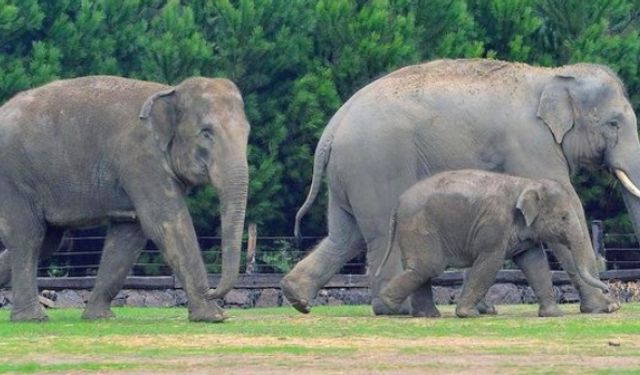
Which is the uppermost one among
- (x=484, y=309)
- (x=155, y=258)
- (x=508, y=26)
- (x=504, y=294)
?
(x=484, y=309)

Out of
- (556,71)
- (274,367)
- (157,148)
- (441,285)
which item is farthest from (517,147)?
(274,367)

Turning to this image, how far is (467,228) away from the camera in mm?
24094

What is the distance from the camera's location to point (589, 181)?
35188 millimetres

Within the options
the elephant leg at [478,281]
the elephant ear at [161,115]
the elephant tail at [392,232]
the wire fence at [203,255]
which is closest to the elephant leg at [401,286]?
the elephant tail at [392,232]

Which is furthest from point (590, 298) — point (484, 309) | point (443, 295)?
point (443, 295)

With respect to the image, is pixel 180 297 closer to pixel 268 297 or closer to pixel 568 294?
pixel 268 297

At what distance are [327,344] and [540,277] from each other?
494cm

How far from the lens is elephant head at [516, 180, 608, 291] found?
24.1 m

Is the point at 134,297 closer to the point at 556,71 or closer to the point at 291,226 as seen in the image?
the point at 291,226

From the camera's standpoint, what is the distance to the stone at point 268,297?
102 feet

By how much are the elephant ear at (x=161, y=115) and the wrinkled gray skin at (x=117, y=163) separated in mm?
10

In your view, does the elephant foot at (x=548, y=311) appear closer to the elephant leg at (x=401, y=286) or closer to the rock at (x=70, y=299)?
the elephant leg at (x=401, y=286)

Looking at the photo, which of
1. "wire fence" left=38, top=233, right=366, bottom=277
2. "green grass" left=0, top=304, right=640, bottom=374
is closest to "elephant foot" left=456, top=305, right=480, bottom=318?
"green grass" left=0, top=304, right=640, bottom=374

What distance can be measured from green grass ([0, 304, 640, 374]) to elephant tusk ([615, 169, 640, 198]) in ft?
5.07
